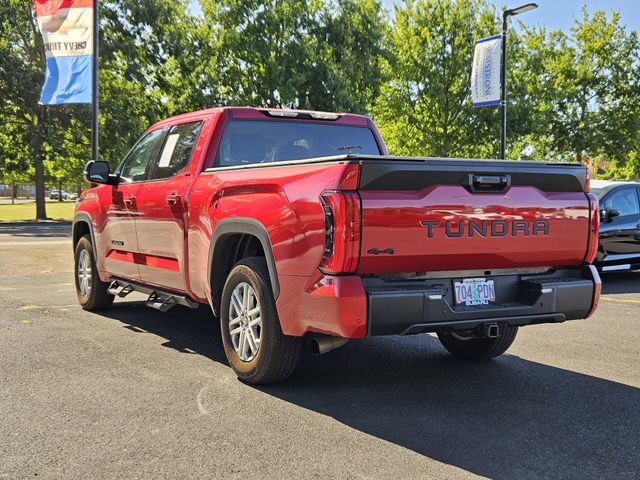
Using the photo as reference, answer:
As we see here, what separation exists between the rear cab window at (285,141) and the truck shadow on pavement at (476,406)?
169 cm

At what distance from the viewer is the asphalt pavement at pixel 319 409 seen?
11.1 ft

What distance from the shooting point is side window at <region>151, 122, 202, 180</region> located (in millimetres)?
5926

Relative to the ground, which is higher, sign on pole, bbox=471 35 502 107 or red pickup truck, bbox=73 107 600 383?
sign on pole, bbox=471 35 502 107

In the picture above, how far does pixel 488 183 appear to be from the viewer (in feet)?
14.1

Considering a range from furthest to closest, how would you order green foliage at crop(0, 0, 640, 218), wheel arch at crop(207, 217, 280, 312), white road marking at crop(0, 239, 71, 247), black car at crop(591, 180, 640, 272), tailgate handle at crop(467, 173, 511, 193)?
green foliage at crop(0, 0, 640, 218) < white road marking at crop(0, 239, 71, 247) < black car at crop(591, 180, 640, 272) < wheel arch at crop(207, 217, 280, 312) < tailgate handle at crop(467, 173, 511, 193)

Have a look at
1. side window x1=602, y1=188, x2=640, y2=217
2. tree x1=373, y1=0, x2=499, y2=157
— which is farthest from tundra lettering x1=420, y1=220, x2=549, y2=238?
tree x1=373, y1=0, x2=499, y2=157

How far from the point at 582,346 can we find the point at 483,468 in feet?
10.7

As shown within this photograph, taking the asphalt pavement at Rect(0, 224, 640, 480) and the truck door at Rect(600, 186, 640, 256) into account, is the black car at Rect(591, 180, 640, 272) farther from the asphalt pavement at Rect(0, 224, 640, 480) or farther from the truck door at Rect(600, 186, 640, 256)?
the asphalt pavement at Rect(0, 224, 640, 480)

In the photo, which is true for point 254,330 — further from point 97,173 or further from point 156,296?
→ point 97,173

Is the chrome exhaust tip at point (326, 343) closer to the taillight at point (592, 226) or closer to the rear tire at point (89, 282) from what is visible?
the taillight at point (592, 226)

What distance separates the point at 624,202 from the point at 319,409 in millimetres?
8796

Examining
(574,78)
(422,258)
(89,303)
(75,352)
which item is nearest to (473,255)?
(422,258)

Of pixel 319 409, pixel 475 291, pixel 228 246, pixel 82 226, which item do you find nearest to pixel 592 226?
pixel 475 291

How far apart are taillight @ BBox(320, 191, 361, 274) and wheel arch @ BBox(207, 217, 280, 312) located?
75 cm
